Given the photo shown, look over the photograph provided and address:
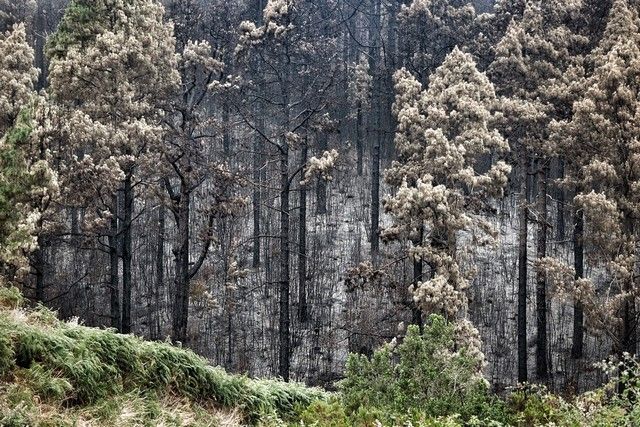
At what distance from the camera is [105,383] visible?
A: 743 centimetres

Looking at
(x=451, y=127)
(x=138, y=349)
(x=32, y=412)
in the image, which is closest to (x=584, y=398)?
(x=138, y=349)

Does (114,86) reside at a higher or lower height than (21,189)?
higher

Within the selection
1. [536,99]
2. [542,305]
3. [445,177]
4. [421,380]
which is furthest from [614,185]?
[421,380]

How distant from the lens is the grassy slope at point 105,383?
6.66 meters

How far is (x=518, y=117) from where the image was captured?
20.7m

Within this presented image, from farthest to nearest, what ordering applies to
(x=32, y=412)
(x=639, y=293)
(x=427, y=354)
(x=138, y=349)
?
(x=639, y=293) < (x=427, y=354) < (x=138, y=349) < (x=32, y=412)

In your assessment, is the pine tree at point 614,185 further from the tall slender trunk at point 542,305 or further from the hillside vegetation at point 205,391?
the hillside vegetation at point 205,391

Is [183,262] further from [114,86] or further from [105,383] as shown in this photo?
[105,383]

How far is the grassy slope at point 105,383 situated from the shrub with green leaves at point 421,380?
103 cm

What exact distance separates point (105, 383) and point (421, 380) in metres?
4.08

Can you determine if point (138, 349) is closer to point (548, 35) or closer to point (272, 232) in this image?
point (548, 35)

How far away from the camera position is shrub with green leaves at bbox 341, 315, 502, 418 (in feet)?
27.3

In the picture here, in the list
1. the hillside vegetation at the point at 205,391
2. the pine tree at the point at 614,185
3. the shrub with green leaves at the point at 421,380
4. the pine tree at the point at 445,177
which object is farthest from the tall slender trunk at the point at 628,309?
the shrub with green leaves at the point at 421,380

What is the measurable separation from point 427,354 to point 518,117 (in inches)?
528
